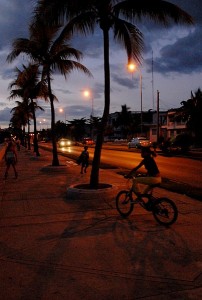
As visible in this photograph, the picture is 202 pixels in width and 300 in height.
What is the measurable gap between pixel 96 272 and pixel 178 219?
340 centimetres

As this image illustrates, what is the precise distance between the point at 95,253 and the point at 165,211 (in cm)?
207

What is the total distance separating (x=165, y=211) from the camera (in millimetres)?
7562

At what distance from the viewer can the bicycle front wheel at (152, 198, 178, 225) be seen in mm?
7562

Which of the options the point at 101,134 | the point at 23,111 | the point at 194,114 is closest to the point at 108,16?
the point at 101,134

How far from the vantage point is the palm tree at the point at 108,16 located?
11312 mm

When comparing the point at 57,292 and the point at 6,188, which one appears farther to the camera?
the point at 6,188

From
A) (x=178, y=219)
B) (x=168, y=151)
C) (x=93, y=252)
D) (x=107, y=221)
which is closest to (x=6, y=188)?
(x=107, y=221)

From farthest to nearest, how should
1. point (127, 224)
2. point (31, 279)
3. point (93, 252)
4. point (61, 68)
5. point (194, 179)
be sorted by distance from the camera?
point (61, 68) < point (194, 179) < point (127, 224) < point (93, 252) < point (31, 279)

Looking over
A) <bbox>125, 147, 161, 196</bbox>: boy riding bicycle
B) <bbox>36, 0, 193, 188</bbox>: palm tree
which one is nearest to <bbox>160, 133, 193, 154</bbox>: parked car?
<bbox>36, 0, 193, 188</bbox>: palm tree

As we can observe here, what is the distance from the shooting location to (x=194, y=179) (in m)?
15.9

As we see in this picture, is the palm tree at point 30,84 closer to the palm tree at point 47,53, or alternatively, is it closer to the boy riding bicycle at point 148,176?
the palm tree at point 47,53

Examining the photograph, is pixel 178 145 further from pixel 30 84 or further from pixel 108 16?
pixel 108 16

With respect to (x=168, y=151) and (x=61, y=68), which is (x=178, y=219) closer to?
(x=61, y=68)

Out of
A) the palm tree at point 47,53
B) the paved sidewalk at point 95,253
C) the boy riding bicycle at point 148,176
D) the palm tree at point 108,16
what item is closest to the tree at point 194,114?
the palm tree at point 47,53
